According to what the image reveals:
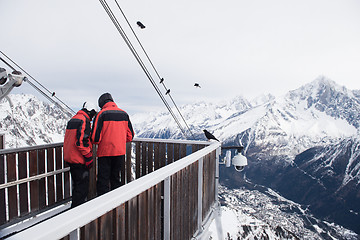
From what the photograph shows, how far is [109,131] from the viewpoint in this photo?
4043mm

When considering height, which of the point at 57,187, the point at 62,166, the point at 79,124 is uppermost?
the point at 79,124

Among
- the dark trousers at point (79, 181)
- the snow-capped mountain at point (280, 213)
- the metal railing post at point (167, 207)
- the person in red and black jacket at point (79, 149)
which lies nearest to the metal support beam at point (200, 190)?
the metal railing post at point (167, 207)

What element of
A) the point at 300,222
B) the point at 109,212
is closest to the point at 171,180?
the point at 109,212

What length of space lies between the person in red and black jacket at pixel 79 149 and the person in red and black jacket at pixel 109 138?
0.19 m

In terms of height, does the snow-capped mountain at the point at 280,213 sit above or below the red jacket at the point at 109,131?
below

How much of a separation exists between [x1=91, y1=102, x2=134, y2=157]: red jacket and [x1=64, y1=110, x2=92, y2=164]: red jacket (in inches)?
6.1

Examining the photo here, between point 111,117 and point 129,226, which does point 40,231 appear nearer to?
point 129,226

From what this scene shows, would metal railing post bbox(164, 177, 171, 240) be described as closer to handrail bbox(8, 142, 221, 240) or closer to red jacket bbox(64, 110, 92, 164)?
handrail bbox(8, 142, 221, 240)

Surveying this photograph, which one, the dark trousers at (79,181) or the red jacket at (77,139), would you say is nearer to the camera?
the red jacket at (77,139)

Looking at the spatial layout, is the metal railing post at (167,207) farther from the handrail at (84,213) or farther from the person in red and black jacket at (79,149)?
the person in red and black jacket at (79,149)

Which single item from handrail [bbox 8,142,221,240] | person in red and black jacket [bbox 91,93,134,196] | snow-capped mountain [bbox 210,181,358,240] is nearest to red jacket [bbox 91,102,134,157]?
person in red and black jacket [bbox 91,93,134,196]

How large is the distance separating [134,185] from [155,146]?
371 centimetres

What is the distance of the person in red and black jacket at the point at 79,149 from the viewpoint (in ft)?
13.2

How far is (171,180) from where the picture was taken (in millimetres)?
2639
